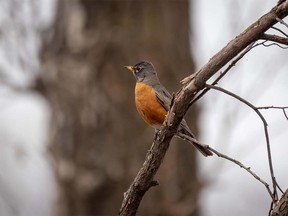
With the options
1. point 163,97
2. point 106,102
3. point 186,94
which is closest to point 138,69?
point 163,97

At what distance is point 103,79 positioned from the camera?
6.17 meters

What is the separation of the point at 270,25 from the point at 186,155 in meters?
4.26

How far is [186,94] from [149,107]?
1.22 metres

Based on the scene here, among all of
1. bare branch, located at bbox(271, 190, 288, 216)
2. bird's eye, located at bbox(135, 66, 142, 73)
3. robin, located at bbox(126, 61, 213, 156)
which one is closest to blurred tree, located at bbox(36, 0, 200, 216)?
bird's eye, located at bbox(135, 66, 142, 73)

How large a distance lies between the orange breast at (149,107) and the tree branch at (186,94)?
88 centimetres

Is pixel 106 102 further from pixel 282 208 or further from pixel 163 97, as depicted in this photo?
pixel 282 208

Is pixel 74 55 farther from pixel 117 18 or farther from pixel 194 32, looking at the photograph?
pixel 194 32

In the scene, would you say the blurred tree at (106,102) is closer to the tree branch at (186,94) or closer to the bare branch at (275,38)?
the tree branch at (186,94)

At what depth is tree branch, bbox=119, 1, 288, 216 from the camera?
2094mm

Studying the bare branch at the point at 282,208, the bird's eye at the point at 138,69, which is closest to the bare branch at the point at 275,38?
the bare branch at the point at 282,208

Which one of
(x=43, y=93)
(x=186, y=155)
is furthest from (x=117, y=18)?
(x=186, y=155)

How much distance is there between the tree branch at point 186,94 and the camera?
6.87ft

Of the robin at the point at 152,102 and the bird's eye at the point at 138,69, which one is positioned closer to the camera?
the robin at the point at 152,102

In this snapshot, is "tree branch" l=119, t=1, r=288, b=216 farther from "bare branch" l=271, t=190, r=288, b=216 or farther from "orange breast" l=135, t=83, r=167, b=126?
"orange breast" l=135, t=83, r=167, b=126
